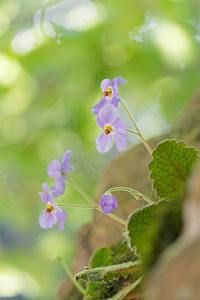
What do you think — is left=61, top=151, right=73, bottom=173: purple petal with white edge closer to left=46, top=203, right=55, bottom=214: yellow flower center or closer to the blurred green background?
left=46, top=203, right=55, bottom=214: yellow flower center

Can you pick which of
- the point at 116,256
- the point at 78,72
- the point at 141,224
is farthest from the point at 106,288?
the point at 78,72

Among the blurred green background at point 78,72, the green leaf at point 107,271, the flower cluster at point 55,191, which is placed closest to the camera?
the green leaf at point 107,271

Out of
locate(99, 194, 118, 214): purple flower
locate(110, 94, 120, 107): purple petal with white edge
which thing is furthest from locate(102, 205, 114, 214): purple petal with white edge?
locate(110, 94, 120, 107): purple petal with white edge

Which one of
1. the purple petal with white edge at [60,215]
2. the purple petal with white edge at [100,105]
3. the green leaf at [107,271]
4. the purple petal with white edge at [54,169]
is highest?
the purple petal with white edge at [100,105]

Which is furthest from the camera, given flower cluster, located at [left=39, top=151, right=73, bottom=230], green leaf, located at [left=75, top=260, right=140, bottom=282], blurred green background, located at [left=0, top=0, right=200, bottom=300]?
blurred green background, located at [left=0, top=0, right=200, bottom=300]

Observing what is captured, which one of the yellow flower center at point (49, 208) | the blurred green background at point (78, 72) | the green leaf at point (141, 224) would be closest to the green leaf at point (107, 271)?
the green leaf at point (141, 224)

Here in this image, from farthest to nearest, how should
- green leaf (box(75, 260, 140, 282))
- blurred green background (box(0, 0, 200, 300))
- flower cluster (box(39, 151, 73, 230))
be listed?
blurred green background (box(0, 0, 200, 300)), flower cluster (box(39, 151, 73, 230)), green leaf (box(75, 260, 140, 282))

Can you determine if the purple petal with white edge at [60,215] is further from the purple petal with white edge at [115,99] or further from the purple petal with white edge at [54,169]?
the purple petal with white edge at [115,99]

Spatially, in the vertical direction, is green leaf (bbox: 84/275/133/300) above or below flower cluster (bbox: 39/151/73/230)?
below

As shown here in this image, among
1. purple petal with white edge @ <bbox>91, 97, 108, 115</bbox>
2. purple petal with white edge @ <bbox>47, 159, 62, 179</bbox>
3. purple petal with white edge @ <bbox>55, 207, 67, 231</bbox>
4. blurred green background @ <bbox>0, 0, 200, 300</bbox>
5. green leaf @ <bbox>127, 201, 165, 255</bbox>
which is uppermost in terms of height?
blurred green background @ <bbox>0, 0, 200, 300</bbox>
